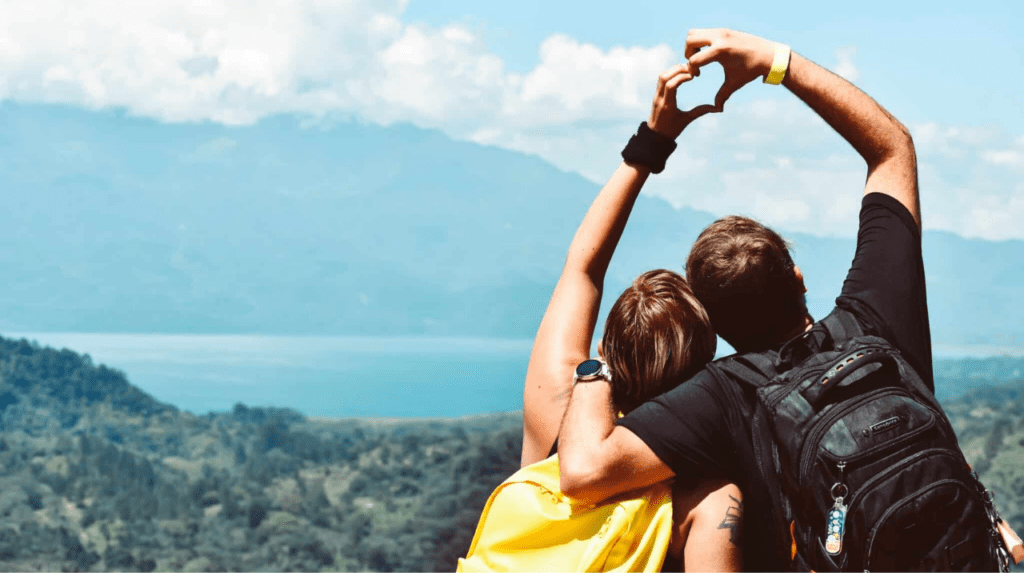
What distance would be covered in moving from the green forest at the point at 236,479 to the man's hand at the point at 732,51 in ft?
191

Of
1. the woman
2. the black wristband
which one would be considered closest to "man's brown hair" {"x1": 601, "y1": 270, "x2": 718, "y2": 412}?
the woman

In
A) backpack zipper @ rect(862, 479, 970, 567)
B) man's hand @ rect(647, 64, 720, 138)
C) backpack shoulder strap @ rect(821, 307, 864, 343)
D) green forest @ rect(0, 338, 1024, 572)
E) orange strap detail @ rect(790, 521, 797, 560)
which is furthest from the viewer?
green forest @ rect(0, 338, 1024, 572)

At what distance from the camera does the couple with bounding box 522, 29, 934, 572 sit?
230 centimetres

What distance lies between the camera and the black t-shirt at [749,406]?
229 centimetres

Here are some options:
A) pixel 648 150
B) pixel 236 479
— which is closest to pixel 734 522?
pixel 648 150

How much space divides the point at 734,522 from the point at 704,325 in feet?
1.64

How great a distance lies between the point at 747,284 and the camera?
7.94ft

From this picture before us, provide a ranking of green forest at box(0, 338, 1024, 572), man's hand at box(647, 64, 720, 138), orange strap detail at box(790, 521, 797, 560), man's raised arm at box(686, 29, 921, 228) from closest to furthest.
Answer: orange strap detail at box(790, 521, 797, 560) → man's raised arm at box(686, 29, 921, 228) → man's hand at box(647, 64, 720, 138) → green forest at box(0, 338, 1024, 572)

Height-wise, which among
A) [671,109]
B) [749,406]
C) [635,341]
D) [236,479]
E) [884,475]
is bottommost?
[236,479]

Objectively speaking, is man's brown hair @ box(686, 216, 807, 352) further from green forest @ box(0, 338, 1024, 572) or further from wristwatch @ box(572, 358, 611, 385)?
green forest @ box(0, 338, 1024, 572)

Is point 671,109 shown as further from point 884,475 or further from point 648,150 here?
point 884,475

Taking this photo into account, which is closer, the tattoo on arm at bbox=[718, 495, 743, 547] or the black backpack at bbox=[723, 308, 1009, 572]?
the black backpack at bbox=[723, 308, 1009, 572]

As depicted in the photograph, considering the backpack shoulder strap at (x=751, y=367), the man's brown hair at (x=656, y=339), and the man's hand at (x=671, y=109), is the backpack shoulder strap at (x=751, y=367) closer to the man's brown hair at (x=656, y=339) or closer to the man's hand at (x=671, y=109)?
the man's brown hair at (x=656, y=339)

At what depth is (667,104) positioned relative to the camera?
2.80 m
